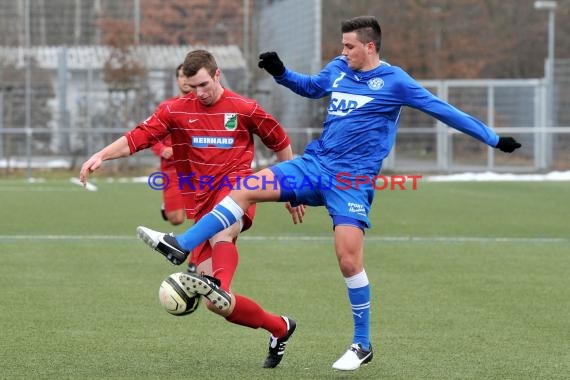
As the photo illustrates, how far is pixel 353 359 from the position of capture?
250 inches

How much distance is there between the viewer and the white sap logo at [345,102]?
6629 millimetres

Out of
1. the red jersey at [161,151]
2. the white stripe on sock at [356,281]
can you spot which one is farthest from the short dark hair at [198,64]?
the red jersey at [161,151]

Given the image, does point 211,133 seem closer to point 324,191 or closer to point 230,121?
point 230,121

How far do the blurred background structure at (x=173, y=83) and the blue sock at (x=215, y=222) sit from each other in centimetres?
2341

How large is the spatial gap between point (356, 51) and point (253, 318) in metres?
1.65

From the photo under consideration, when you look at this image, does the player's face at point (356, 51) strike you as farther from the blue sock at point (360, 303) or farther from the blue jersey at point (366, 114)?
the blue sock at point (360, 303)

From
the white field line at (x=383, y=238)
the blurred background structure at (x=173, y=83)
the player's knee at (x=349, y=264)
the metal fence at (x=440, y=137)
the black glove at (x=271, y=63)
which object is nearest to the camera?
the player's knee at (x=349, y=264)

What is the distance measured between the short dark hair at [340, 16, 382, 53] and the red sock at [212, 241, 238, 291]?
1.43 metres

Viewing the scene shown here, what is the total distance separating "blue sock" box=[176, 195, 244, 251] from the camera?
6.25m

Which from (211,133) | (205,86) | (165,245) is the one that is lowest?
(165,245)

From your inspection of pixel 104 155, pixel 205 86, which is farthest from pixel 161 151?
pixel 104 155

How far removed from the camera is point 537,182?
27266 mm

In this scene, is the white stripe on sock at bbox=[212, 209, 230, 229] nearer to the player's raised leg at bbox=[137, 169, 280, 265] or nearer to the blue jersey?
the player's raised leg at bbox=[137, 169, 280, 265]

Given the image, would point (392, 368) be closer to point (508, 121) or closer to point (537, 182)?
point (537, 182)
